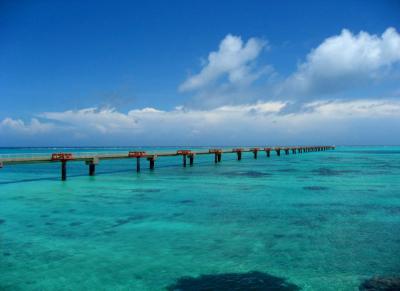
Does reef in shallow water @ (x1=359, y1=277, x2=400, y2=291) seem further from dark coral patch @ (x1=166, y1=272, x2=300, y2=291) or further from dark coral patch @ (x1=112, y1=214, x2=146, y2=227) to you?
dark coral patch @ (x1=112, y1=214, x2=146, y2=227)

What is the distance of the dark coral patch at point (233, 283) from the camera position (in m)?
7.83

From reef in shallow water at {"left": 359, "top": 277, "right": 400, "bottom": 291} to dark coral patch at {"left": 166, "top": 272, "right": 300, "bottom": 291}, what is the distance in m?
1.48

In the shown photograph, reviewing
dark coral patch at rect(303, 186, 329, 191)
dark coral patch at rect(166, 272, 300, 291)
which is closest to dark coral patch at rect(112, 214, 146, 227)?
dark coral patch at rect(166, 272, 300, 291)

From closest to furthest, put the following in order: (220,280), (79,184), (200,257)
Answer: (220,280) → (200,257) → (79,184)

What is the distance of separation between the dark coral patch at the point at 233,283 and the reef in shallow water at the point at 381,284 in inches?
58.4

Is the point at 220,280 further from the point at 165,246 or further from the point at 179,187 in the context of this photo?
the point at 179,187

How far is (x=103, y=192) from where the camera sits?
23328 mm

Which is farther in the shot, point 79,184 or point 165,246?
point 79,184

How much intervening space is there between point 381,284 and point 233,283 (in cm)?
322

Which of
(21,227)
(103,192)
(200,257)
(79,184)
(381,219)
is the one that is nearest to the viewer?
(200,257)

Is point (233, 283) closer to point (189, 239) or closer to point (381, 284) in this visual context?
point (381, 284)

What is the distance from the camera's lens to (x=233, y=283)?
26.3 ft

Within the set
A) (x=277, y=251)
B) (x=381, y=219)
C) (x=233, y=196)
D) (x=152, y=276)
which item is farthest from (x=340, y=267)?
(x=233, y=196)

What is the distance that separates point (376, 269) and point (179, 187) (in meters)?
18.0
